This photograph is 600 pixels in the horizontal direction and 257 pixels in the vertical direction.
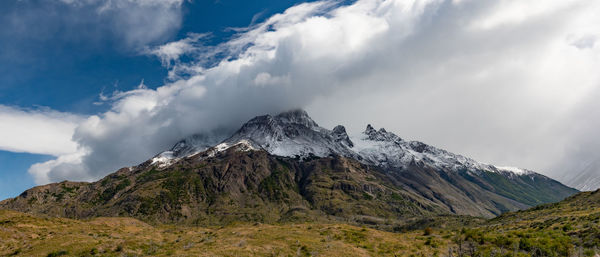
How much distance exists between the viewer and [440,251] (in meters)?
44.0

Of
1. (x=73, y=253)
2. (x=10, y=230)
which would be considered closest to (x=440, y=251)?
(x=73, y=253)

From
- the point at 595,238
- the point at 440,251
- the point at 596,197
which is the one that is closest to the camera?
the point at 595,238

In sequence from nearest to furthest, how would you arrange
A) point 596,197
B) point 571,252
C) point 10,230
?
point 571,252 < point 10,230 < point 596,197

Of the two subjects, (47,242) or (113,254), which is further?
(47,242)

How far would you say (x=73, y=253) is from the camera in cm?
4650

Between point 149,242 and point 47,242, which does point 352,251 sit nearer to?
point 149,242

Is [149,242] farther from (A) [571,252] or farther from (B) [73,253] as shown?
(A) [571,252]

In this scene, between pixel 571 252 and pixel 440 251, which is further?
pixel 440 251

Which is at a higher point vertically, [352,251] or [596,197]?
[596,197]

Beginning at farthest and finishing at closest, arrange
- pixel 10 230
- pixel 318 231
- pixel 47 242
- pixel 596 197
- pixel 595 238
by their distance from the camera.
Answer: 1. pixel 596 197
2. pixel 10 230
3. pixel 318 231
4. pixel 47 242
5. pixel 595 238

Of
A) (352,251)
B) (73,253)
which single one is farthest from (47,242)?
(352,251)

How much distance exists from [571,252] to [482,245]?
366 inches

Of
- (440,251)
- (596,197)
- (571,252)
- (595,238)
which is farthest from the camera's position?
(596,197)

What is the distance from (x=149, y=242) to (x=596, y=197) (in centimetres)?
11963
